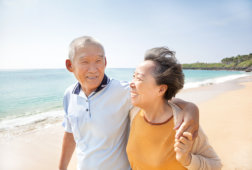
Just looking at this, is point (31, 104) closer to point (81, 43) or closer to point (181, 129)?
point (81, 43)

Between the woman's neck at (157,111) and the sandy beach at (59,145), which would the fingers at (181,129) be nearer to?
the woman's neck at (157,111)

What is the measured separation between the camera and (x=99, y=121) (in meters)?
1.59

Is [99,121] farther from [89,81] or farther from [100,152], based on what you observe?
[89,81]

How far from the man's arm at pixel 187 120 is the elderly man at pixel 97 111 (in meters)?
0.07

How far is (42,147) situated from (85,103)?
408cm

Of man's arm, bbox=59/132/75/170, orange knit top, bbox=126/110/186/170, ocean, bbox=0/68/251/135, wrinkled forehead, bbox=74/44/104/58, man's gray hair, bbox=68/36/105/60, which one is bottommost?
ocean, bbox=0/68/251/135

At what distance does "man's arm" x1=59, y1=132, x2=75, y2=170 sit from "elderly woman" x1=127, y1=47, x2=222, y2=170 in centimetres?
89

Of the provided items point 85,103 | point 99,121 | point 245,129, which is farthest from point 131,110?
point 245,129

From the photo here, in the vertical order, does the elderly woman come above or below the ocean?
above

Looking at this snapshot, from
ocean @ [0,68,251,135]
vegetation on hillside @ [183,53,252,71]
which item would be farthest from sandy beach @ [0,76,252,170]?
vegetation on hillside @ [183,53,252,71]

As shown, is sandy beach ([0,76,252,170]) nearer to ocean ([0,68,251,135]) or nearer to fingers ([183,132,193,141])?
ocean ([0,68,251,135])

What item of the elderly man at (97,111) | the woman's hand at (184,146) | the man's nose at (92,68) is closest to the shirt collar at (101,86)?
the elderly man at (97,111)

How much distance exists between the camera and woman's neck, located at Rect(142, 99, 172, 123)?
146cm

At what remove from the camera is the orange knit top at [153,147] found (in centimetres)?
135
